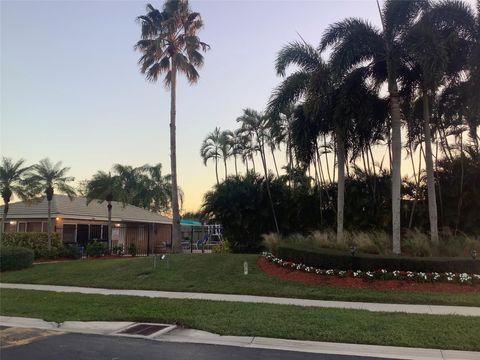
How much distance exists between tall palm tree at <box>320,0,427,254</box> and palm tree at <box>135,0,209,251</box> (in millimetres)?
10888

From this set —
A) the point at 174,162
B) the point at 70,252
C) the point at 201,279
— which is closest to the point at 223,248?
the point at 174,162

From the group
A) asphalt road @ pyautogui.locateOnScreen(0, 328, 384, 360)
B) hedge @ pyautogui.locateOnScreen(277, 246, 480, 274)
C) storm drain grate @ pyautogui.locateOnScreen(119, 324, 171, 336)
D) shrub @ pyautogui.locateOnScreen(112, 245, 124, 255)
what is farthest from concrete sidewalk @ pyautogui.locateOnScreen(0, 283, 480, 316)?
shrub @ pyautogui.locateOnScreen(112, 245, 124, 255)

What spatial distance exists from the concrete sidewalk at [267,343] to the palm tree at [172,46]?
53.8ft

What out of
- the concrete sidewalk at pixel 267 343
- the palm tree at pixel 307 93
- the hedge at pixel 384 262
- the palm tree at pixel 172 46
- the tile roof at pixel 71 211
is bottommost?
the concrete sidewalk at pixel 267 343

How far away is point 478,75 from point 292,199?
11.9m

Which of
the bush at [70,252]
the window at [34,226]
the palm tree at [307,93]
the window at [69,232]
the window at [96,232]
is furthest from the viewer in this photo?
the window at [96,232]

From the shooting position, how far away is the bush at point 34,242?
24.7 m

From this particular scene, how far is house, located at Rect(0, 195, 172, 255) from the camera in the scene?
29.1 metres

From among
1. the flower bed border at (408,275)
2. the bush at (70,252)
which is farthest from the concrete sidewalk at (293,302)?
the bush at (70,252)

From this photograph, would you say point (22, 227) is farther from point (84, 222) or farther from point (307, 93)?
point (307, 93)

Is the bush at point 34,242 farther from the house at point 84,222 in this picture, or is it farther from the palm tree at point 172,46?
the palm tree at point 172,46

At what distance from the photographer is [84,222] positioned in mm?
31156

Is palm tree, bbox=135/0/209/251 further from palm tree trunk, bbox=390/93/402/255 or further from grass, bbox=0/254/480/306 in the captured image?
palm tree trunk, bbox=390/93/402/255

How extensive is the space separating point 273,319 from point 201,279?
618 centimetres
